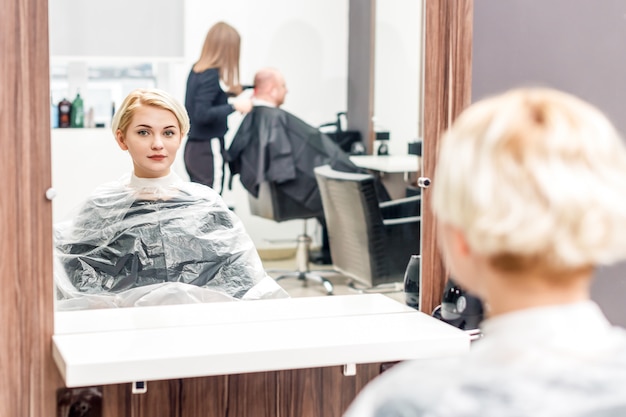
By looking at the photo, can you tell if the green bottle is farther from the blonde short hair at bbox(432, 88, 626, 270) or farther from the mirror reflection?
the blonde short hair at bbox(432, 88, 626, 270)

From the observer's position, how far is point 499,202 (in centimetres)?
96

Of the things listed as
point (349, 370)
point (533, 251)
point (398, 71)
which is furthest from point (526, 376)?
point (398, 71)

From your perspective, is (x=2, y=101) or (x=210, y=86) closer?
(x=2, y=101)

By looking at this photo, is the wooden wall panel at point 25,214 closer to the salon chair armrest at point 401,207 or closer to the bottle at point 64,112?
the bottle at point 64,112

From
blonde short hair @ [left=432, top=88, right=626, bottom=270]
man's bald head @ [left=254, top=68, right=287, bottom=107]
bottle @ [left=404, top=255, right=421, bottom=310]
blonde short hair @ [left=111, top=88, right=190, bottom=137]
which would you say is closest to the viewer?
blonde short hair @ [left=432, top=88, right=626, bottom=270]

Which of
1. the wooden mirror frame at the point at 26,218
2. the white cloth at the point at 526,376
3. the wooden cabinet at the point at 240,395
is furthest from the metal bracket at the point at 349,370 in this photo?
the white cloth at the point at 526,376

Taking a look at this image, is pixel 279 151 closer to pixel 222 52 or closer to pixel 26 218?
pixel 222 52

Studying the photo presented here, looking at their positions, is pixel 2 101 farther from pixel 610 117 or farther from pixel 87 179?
pixel 610 117

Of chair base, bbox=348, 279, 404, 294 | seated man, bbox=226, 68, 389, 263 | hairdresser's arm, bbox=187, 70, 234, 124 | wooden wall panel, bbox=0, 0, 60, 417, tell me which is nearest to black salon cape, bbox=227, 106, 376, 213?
seated man, bbox=226, 68, 389, 263

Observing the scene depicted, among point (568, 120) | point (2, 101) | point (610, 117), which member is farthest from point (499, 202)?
point (610, 117)

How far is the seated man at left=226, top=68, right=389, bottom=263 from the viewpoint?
225 centimetres

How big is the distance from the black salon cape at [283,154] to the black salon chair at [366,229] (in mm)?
33

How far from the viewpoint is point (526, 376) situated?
0.97 metres

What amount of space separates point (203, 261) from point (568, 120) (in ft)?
4.53
